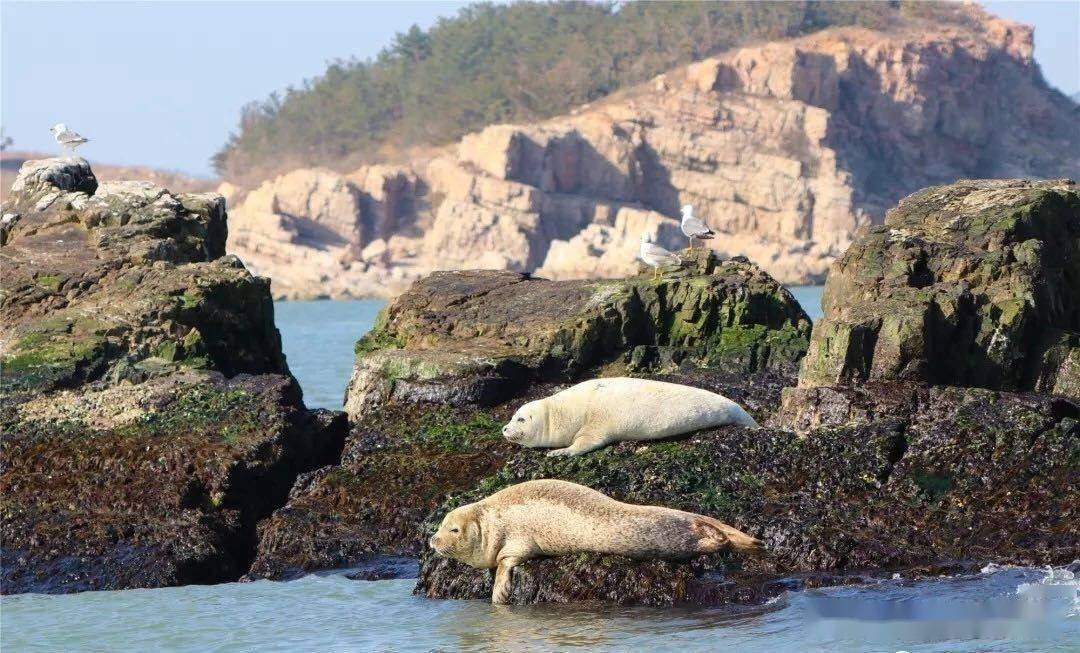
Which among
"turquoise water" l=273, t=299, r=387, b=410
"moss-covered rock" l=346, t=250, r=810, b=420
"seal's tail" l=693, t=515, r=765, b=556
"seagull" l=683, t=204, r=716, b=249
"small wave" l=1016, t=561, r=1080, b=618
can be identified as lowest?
"turquoise water" l=273, t=299, r=387, b=410

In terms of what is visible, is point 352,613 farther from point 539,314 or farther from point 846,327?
point 539,314

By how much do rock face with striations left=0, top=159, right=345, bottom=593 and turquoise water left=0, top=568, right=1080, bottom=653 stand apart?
498 millimetres

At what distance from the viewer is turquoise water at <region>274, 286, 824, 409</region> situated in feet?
79.6

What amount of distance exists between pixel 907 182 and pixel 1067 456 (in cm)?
7587

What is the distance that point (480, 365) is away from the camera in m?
12.2

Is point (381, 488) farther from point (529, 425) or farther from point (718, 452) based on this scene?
point (718, 452)

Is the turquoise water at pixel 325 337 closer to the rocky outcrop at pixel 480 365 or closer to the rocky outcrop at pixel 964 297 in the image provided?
the rocky outcrop at pixel 480 365

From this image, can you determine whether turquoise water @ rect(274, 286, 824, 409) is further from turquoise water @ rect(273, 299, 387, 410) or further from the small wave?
the small wave

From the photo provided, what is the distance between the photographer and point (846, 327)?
34.8 ft

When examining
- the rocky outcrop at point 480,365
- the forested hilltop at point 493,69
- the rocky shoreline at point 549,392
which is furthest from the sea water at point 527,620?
the forested hilltop at point 493,69

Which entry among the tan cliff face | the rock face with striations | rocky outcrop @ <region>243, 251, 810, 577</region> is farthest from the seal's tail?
the tan cliff face

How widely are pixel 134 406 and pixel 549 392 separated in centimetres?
306

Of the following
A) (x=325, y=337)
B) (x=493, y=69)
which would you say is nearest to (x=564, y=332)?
(x=325, y=337)

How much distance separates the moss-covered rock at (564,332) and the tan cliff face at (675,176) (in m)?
55.1
